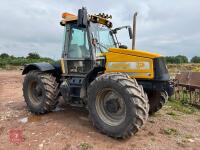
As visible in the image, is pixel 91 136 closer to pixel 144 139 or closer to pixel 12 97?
pixel 144 139

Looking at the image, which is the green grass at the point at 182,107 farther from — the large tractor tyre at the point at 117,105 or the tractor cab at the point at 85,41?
the tractor cab at the point at 85,41

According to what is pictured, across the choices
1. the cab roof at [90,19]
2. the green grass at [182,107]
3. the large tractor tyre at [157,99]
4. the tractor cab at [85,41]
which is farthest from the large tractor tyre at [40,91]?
the green grass at [182,107]

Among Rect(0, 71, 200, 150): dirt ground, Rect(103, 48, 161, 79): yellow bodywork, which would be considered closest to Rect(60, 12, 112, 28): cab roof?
Rect(103, 48, 161, 79): yellow bodywork

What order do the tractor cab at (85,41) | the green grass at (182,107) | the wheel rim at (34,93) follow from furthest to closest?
1. the green grass at (182,107)
2. the wheel rim at (34,93)
3. the tractor cab at (85,41)

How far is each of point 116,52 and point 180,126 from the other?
90.7 inches

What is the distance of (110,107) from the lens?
19.1ft

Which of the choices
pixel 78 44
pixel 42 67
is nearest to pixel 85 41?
pixel 78 44

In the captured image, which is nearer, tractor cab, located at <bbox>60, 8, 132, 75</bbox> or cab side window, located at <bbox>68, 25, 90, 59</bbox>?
tractor cab, located at <bbox>60, 8, 132, 75</bbox>

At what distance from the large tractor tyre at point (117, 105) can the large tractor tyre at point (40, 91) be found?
1677 mm

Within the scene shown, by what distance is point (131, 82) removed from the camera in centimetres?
537

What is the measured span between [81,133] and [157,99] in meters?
2.16

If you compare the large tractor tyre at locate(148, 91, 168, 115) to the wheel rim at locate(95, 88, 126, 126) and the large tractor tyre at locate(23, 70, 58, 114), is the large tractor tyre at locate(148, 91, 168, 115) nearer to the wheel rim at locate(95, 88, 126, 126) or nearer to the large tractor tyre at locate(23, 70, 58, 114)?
the wheel rim at locate(95, 88, 126, 126)

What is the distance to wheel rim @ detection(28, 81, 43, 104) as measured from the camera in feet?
25.6

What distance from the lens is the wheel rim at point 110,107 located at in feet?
18.5
